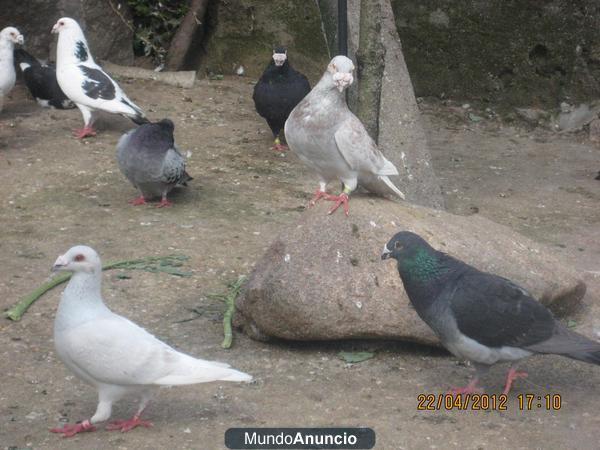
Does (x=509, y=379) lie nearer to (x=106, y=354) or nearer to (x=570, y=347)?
(x=570, y=347)

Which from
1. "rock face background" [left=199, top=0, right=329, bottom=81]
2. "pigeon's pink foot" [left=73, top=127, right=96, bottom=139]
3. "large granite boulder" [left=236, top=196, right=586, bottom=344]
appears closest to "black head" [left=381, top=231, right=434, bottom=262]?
"large granite boulder" [left=236, top=196, right=586, bottom=344]

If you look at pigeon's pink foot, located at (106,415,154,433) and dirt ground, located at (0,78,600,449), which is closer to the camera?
pigeon's pink foot, located at (106,415,154,433)

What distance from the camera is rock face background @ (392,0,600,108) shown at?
1062 centimetres

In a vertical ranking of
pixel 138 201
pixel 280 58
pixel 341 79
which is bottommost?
pixel 138 201

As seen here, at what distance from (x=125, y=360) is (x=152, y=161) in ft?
11.1

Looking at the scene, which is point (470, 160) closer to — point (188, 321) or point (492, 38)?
point (492, 38)

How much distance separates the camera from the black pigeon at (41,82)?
1001cm

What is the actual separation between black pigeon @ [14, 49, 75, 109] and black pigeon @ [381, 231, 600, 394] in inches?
227

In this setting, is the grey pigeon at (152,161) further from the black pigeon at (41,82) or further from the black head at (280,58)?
the black pigeon at (41,82)

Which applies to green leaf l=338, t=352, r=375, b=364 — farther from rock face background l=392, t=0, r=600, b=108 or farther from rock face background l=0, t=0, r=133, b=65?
rock face background l=0, t=0, r=133, b=65

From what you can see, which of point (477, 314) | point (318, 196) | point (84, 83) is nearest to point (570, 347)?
point (477, 314)

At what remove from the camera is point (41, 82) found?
10.0 meters

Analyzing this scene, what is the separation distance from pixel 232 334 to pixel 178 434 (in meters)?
1.23

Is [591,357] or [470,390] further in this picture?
[470,390]
